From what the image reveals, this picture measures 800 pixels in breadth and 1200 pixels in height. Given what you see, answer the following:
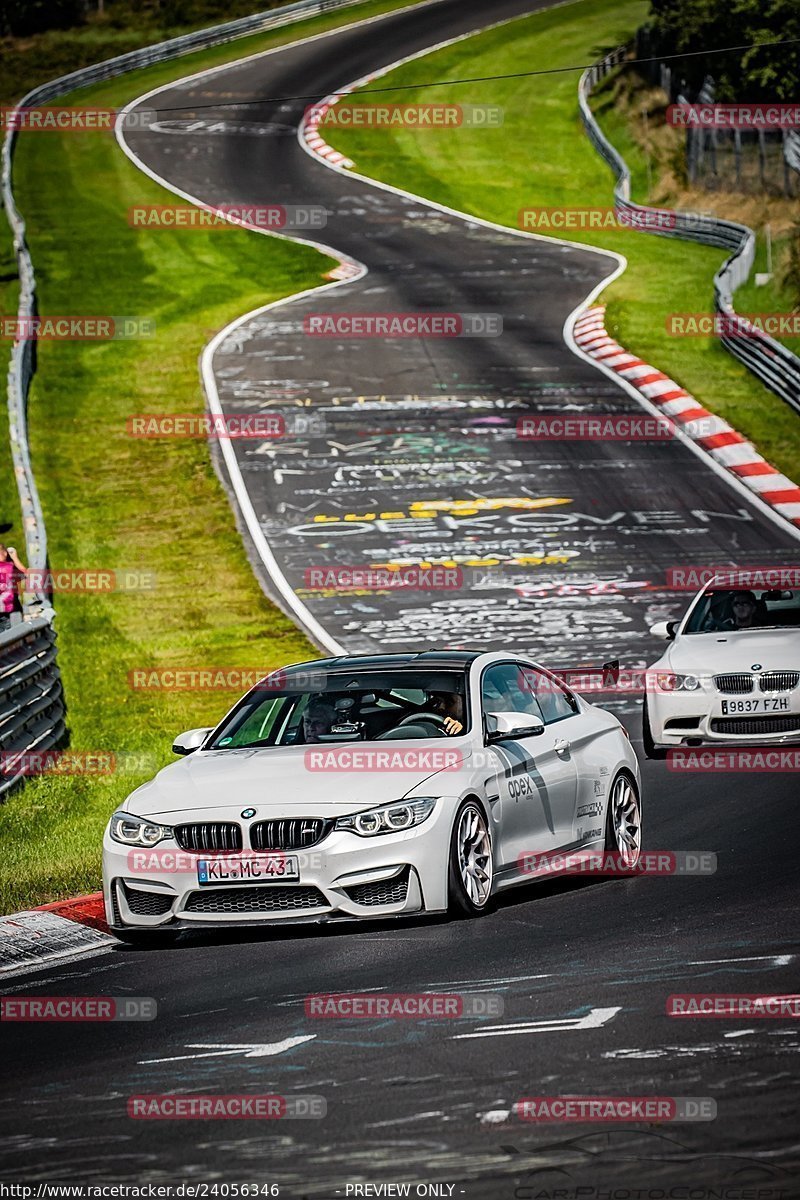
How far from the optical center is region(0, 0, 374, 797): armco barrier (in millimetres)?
A: 15703

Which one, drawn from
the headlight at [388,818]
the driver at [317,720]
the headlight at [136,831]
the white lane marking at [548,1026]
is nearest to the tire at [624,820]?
the driver at [317,720]

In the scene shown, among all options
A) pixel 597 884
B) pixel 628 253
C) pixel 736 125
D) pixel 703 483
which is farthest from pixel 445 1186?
pixel 736 125

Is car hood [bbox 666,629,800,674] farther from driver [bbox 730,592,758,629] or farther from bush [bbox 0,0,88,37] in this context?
bush [bbox 0,0,88,37]

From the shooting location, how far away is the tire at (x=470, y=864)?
9633mm

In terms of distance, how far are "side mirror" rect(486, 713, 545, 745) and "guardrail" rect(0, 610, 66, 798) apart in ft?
17.8

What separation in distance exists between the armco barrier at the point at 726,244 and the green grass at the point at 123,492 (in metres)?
8.91

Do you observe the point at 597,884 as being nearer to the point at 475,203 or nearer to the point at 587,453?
the point at 587,453

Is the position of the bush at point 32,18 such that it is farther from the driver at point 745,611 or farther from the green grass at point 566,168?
the driver at point 745,611

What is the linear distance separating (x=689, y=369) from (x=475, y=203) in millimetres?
19238

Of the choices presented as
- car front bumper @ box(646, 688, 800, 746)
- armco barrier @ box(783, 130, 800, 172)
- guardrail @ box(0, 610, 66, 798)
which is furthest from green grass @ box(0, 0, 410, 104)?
car front bumper @ box(646, 688, 800, 746)

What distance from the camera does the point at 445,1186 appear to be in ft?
18.6

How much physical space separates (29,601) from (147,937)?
412 inches

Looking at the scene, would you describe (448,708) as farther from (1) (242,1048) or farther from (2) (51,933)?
(1) (242,1048)

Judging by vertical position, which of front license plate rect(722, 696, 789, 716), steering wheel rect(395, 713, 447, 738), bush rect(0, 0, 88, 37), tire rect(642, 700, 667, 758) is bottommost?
tire rect(642, 700, 667, 758)
